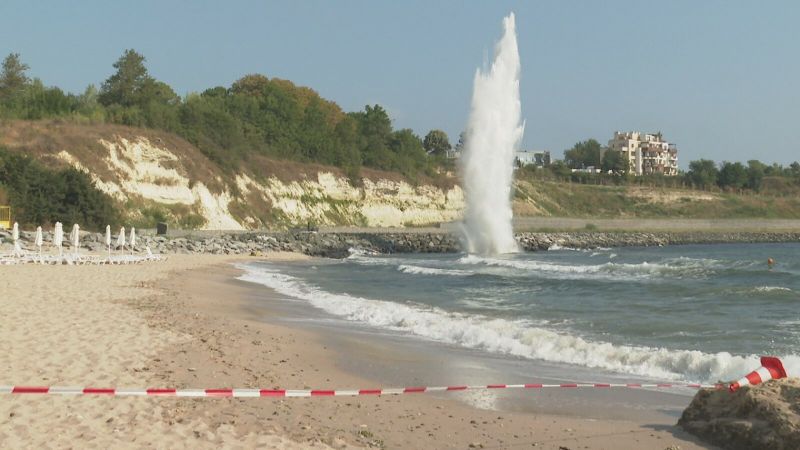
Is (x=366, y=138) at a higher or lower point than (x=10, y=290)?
higher

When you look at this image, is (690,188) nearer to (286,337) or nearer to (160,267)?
(160,267)

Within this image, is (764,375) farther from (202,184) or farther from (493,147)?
(202,184)

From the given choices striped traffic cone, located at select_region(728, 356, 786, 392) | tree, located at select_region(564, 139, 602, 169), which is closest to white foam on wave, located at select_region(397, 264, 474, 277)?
striped traffic cone, located at select_region(728, 356, 786, 392)

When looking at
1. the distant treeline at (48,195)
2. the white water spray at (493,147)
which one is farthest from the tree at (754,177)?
the distant treeline at (48,195)

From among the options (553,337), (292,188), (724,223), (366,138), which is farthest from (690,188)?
(553,337)

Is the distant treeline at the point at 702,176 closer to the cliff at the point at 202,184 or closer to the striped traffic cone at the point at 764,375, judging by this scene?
the cliff at the point at 202,184

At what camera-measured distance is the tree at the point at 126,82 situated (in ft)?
223

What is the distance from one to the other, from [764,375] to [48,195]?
131 ft

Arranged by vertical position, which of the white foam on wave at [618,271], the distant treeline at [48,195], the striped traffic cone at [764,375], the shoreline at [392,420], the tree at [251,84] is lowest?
the white foam on wave at [618,271]

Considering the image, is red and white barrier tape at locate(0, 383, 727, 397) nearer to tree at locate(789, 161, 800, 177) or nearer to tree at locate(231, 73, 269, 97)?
tree at locate(231, 73, 269, 97)

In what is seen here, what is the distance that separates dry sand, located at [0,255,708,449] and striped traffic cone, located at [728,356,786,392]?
671mm

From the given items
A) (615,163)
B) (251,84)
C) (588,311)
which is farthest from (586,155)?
(588,311)

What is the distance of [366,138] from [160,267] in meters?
63.1

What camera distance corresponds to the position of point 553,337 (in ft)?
45.6
